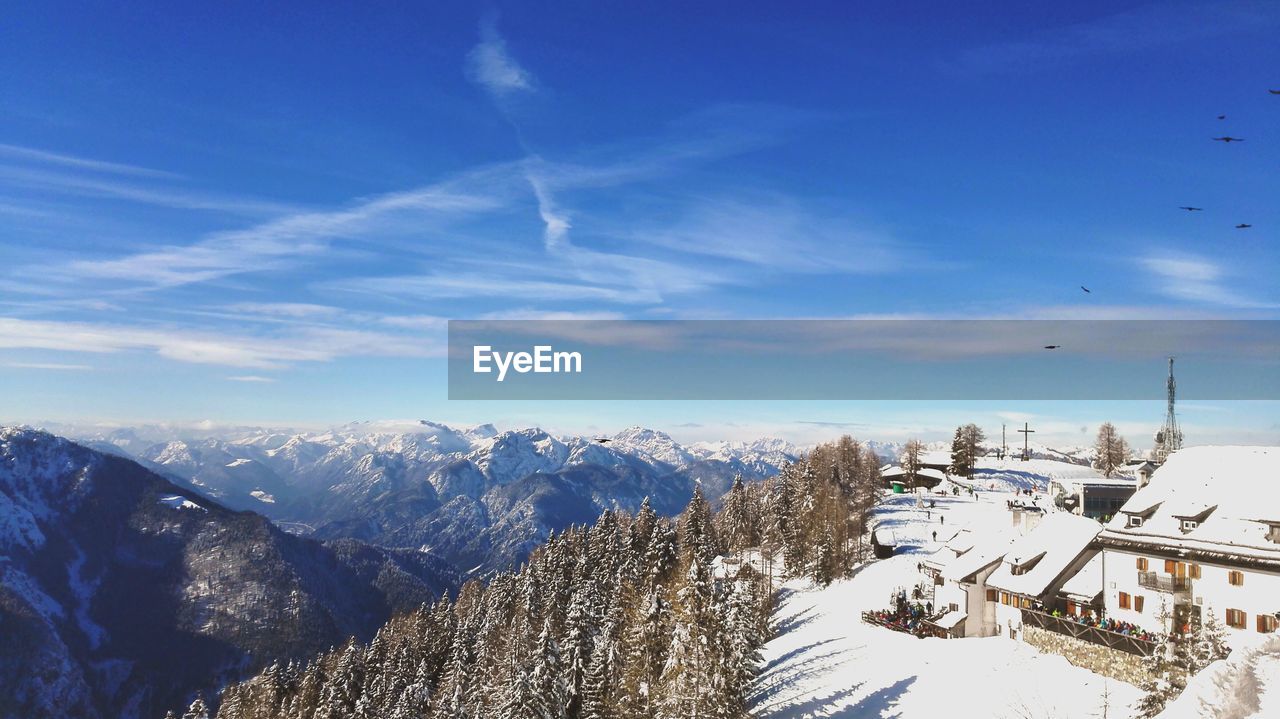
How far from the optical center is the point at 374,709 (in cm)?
6912

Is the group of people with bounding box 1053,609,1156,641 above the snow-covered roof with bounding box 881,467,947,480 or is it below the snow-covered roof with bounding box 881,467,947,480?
above

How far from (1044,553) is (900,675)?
1375 cm

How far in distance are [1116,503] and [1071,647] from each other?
57.6m

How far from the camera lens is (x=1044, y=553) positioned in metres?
48.0

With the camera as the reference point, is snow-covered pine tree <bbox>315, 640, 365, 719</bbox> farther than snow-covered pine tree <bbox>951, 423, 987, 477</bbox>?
No

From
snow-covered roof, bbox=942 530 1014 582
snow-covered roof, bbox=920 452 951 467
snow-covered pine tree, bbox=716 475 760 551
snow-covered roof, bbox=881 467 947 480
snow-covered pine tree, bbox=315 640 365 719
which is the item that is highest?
snow-covered roof, bbox=942 530 1014 582

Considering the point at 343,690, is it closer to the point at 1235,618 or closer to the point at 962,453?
the point at 1235,618

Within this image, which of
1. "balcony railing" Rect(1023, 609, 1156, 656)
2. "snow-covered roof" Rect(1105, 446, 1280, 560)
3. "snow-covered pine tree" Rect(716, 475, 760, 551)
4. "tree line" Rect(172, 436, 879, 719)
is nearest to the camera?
"balcony railing" Rect(1023, 609, 1156, 656)

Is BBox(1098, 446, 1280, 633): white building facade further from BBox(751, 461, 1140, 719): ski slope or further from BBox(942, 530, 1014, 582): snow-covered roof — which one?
BBox(942, 530, 1014, 582): snow-covered roof

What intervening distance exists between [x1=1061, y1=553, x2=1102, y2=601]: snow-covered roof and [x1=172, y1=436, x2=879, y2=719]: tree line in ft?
65.2

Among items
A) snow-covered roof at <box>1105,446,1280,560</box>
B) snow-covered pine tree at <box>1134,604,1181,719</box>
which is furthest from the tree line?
snow-covered roof at <box>1105,446,1280,560</box>

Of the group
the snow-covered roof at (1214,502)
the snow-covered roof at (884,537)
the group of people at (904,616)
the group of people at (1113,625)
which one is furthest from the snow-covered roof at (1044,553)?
the snow-covered roof at (884,537)

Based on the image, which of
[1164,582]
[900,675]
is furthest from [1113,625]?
[900,675]

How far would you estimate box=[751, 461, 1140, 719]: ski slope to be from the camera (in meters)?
35.6
